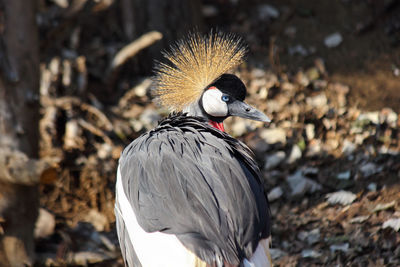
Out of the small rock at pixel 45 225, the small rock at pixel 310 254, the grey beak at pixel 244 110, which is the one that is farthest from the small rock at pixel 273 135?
the small rock at pixel 45 225

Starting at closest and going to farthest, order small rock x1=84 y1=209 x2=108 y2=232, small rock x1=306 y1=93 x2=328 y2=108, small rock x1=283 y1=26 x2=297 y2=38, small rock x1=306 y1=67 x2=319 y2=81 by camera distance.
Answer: small rock x1=84 y1=209 x2=108 y2=232
small rock x1=306 y1=93 x2=328 y2=108
small rock x1=306 y1=67 x2=319 y2=81
small rock x1=283 y1=26 x2=297 y2=38

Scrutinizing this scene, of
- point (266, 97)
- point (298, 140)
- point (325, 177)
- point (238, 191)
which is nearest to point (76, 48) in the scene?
point (266, 97)

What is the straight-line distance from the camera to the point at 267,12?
16.4 feet

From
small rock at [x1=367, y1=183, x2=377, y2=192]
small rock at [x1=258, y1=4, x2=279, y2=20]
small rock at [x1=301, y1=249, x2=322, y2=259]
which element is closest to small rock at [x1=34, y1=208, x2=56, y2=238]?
small rock at [x1=301, y1=249, x2=322, y2=259]

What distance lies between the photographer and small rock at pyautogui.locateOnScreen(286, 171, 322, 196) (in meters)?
3.39

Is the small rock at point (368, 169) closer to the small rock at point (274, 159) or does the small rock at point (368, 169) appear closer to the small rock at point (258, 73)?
the small rock at point (274, 159)

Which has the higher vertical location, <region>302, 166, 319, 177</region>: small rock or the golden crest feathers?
the golden crest feathers

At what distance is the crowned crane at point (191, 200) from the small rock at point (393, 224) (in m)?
0.80

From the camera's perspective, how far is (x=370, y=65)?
4285 mm

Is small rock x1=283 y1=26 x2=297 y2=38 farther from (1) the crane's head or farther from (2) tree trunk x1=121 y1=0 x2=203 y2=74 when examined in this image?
(1) the crane's head

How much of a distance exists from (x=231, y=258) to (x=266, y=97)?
2.41 m

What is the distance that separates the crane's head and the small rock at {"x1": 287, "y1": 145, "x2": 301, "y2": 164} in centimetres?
110

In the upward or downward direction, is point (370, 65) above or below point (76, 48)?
below

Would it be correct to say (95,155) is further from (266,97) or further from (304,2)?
(304,2)
